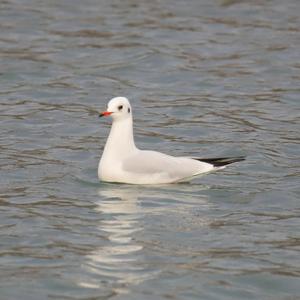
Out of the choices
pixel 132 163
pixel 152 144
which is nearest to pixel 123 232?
pixel 132 163

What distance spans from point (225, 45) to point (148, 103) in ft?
10.1

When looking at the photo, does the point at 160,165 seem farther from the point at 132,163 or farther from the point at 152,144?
the point at 152,144

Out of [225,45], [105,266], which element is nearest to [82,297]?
[105,266]

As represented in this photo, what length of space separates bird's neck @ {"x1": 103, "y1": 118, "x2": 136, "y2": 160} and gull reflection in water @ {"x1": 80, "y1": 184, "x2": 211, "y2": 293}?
0.32 meters

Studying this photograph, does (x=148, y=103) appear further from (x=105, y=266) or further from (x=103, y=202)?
(x=105, y=266)

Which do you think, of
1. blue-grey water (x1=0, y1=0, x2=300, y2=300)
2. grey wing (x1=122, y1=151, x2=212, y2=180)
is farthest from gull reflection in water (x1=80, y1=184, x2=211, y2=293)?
grey wing (x1=122, y1=151, x2=212, y2=180)

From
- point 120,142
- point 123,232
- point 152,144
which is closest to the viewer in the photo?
point 123,232

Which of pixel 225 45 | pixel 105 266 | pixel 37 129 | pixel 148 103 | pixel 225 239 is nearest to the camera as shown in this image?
pixel 105 266

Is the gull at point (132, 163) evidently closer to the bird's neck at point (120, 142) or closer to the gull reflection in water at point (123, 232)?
the bird's neck at point (120, 142)

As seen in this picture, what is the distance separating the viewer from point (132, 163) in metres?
11.7

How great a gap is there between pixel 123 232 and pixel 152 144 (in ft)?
12.8

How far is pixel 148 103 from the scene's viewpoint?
1593 centimetres

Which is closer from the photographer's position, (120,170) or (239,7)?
(120,170)

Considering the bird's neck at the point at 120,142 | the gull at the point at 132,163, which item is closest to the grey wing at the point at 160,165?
the gull at the point at 132,163
